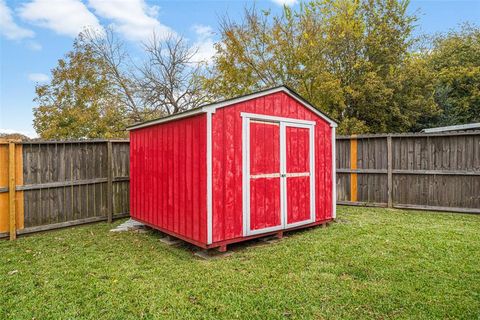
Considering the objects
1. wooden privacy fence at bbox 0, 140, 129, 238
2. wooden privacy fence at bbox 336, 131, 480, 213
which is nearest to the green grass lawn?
wooden privacy fence at bbox 0, 140, 129, 238

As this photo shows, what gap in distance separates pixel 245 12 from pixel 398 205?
13.1 metres

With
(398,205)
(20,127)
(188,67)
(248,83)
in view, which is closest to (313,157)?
(398,205)

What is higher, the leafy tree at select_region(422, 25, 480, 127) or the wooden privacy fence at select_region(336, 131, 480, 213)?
the leafy tree at select_region(422, 25, 480, 127)

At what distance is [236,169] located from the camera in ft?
14.3

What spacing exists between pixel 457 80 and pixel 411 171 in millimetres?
12297

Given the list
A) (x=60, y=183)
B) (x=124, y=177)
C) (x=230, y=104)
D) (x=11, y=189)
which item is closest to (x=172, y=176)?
(x=230, y=104)

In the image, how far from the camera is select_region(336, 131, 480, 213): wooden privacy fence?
6.47 meters

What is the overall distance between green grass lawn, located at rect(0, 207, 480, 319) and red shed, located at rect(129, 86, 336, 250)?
42 cm

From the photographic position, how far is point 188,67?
17734 millimetres

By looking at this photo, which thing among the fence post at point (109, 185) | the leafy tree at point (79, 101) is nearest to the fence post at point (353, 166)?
the fence post at point (109, 185)

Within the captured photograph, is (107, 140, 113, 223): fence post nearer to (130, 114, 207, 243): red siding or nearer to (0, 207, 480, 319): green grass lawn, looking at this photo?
(130, 114, 207, 243): red siding

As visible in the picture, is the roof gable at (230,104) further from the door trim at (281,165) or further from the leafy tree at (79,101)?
the leafy tree at (79,101)

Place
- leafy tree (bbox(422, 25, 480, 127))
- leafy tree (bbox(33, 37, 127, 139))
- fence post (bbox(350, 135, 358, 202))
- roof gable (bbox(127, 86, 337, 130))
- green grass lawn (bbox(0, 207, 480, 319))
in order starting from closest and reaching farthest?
green grass lawn (bbox(0, 207, 480, 319))
roof gable (bbox(127, 86, 337, 130))
fence post (bbox(350, 135, 358, 202))
leafy tree (bbox(422, 25, 480, 127))
leafy tree (bbox(33, 37, 127, 139))

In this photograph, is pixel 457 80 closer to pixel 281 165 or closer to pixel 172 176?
pixel 281 165
